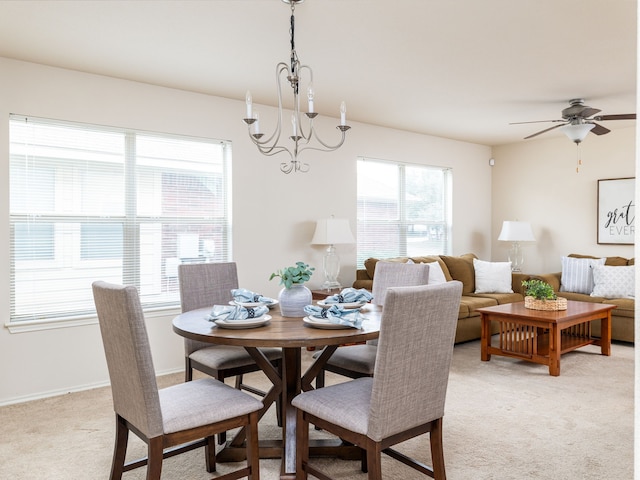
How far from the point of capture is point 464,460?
2574mm

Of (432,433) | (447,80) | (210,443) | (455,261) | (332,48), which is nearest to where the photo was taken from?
(432,433)

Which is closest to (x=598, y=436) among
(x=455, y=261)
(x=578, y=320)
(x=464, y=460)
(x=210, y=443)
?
(x=464, y=460)

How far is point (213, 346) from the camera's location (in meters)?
2.98

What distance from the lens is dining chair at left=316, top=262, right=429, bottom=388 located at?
2.71 m

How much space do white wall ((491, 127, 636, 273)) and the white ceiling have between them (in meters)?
1.52

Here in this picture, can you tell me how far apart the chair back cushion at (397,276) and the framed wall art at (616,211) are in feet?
13.7

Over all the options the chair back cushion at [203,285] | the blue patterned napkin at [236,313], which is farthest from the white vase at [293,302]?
the chair back cushion at [203,285]

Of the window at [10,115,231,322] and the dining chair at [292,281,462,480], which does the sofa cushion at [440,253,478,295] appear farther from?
the dining chair at [292,281,462,480]

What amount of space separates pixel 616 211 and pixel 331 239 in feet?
12.4

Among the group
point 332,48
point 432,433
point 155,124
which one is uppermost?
point 332,48

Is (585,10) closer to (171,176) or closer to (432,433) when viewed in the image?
(432,433)

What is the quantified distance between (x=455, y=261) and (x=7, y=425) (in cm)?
480

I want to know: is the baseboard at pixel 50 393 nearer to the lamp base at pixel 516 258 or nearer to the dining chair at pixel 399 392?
the dining chair at pixel 399 392

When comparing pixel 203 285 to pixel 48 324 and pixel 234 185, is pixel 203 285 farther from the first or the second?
pixel 234 185
